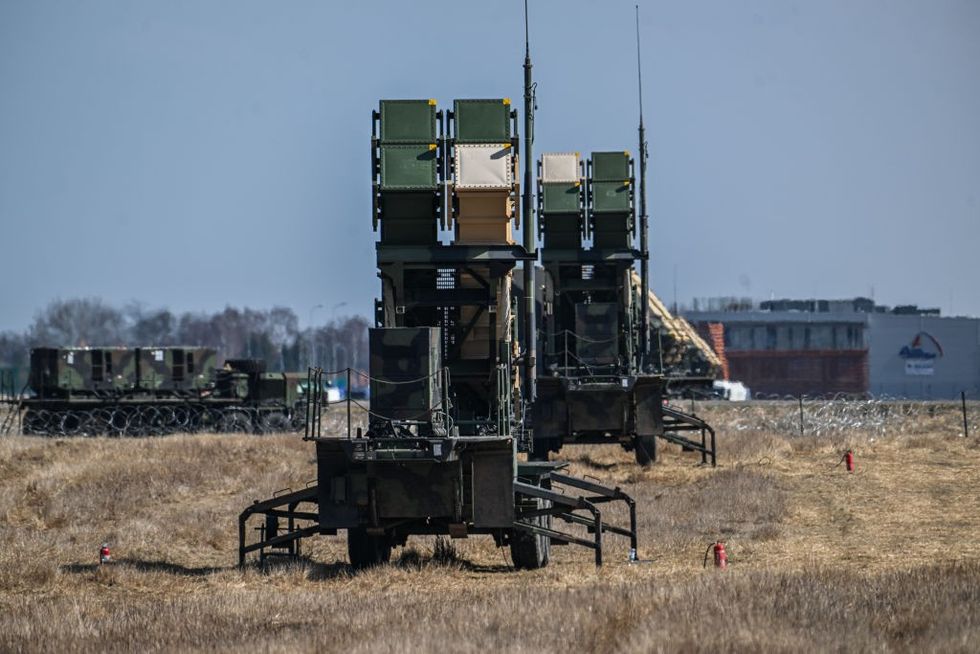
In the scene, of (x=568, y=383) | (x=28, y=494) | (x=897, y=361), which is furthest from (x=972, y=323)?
(x=28, y=494)

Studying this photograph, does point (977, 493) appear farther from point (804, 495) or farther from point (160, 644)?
point (160, 644)

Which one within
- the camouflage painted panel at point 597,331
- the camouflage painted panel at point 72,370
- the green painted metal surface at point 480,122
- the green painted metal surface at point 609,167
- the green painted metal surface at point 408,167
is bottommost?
the camouflage painted panel at point 72,370

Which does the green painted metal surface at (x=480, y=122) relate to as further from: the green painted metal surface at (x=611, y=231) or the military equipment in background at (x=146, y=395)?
the military equipment in background at (x=146, y=395)

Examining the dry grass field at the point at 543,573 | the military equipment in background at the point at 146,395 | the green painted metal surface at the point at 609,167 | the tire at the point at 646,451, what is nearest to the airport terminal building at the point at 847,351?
the military equipment in background at the point at 146,395

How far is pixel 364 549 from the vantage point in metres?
18.3

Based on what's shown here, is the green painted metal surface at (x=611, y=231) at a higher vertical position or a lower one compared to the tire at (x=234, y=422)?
higher

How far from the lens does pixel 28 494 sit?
27625mm

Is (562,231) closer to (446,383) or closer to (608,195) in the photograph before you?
(608,195)

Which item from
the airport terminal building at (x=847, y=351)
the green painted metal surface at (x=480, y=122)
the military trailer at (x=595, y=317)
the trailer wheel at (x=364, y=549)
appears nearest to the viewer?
the trailer wheel at (x=364, y=549)

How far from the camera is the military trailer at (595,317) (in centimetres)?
3094

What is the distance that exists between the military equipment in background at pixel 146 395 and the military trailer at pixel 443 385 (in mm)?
28722

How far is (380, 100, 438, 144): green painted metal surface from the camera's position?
20797 millimetres

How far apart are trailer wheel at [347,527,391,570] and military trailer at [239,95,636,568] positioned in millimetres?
17

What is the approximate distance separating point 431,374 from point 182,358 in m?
36.1
